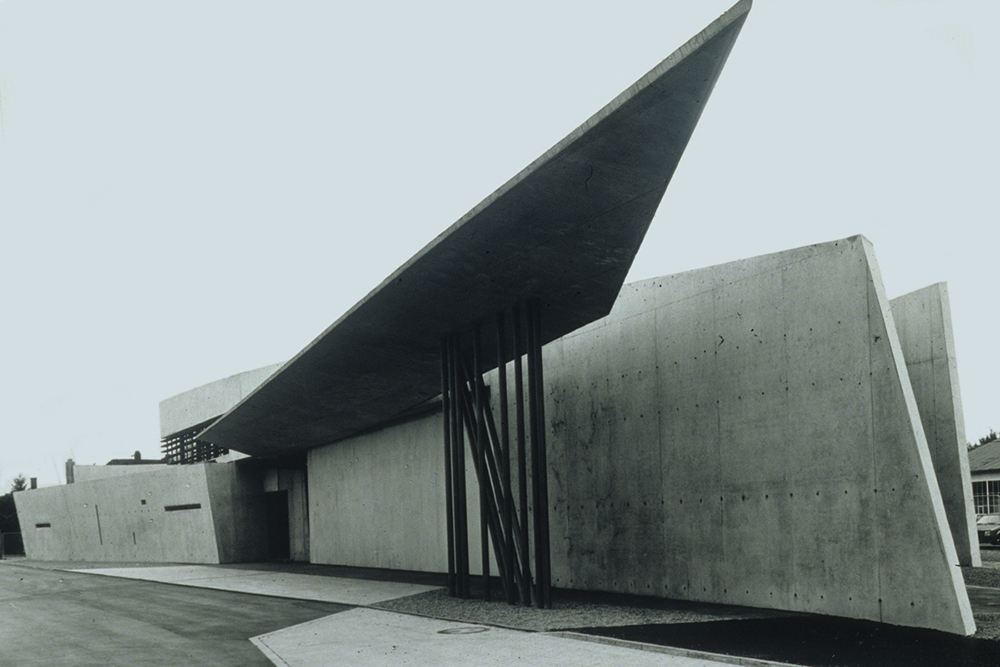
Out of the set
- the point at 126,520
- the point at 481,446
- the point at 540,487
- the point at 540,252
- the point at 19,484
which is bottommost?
the point at 19,484

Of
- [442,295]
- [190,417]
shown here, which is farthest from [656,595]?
[190,417]

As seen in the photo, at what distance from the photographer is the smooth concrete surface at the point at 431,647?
939 cm

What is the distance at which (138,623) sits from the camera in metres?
14.5

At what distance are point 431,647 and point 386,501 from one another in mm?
13964

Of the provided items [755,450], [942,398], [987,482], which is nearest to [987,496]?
[987,482]

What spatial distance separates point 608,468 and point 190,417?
25239mm

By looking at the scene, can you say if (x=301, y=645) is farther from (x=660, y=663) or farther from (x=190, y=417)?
(x=190, y=417)

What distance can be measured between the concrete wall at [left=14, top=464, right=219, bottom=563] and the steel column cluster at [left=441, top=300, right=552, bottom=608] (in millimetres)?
15607

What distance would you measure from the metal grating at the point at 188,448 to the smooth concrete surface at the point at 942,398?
24.8 m

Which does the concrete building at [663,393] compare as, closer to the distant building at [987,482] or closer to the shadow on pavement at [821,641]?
the shadow on pavement at [821,641]

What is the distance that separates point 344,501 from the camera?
87.6 ft

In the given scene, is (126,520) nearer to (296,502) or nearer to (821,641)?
(296,502)

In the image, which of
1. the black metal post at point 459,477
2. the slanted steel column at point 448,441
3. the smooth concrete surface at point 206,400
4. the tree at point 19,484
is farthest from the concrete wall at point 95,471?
the tree at point 19,484

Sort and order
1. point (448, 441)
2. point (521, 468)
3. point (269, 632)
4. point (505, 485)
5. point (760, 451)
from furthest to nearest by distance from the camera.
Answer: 1. point (448, 441)
2. point (505, 485)
3. point (521, 468)
4. point (760, 451)
5. point (269, 632)
